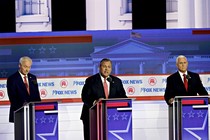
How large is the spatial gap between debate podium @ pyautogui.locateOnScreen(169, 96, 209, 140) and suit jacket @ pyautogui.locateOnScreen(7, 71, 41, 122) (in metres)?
2.20

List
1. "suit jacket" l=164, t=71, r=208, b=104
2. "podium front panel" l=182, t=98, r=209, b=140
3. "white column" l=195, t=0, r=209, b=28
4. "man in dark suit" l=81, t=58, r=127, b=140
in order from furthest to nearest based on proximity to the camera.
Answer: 1. "white column" l=195, t=0, r=209, b=28
2. "suit jacket" l=164, t=71, r=208, b=104
3. "man in dark suit" l=81, t=58, r=127, b=140
4. "podium front panel" l=182, t=98, r=209, b=140

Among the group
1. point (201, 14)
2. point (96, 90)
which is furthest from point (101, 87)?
point (201, 14)

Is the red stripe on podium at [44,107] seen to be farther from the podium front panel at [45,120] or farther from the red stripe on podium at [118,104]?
the red stripe on podium at [118,104]

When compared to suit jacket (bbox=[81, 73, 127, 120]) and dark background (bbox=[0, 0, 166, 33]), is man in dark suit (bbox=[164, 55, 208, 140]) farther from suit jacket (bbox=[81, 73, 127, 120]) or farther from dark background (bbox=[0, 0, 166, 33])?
dark background (bbox=[0, 0, 166, 33])

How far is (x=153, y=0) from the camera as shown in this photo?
409 inches

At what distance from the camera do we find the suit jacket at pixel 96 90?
8.86 meters

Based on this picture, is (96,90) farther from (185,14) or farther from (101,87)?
(185,14)

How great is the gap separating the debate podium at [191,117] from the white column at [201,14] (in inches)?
91.3

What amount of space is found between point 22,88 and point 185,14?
2.91 meters

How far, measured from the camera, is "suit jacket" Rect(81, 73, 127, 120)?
8859 mm

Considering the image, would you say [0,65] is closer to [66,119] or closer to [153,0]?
[66,119]

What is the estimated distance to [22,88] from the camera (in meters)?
9.01

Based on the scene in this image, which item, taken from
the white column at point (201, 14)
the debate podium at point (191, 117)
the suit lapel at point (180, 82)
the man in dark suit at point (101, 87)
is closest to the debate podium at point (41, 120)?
the man in dark suit at point (101, 87)

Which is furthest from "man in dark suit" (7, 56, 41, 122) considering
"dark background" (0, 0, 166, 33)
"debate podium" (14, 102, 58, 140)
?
"dark background" (0, 0, 166, 33)
